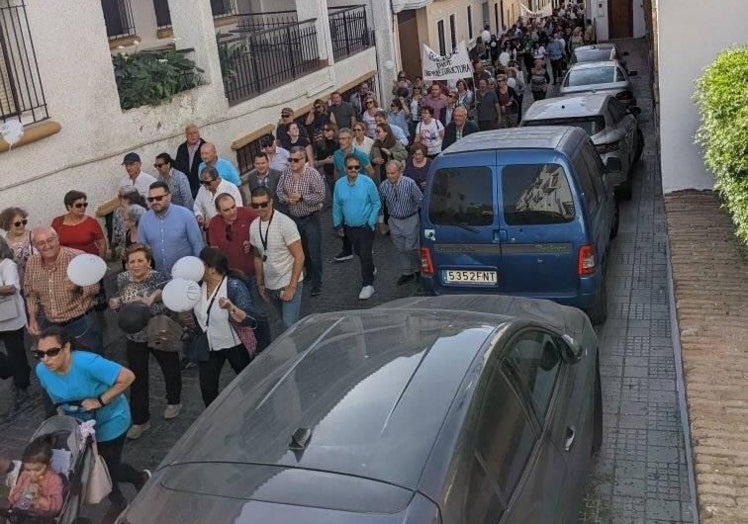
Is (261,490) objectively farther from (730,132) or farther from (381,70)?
(381,70)

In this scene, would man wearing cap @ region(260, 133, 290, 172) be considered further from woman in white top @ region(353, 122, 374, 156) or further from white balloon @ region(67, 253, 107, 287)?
white balloon @ region(67, 253, 107, 287)

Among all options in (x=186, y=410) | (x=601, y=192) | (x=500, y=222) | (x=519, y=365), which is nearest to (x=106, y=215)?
(x=186, y=410)

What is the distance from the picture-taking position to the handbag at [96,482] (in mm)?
4812

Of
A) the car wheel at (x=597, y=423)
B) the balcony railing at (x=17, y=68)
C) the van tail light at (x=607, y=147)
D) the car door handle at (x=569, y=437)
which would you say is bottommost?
the car wheel at (x=597, y=423)

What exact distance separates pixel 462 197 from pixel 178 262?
2.62 metres

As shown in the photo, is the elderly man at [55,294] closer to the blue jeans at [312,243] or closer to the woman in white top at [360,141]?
the blue jeans at [312,243]

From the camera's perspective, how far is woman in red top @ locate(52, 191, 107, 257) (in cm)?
752

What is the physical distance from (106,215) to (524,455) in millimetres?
7170

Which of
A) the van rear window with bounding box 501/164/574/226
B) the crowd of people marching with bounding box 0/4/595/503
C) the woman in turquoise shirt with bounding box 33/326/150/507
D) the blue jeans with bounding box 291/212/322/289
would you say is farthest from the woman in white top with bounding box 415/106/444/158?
the woman in turquoise shirt with bounding box 33/326/150/507

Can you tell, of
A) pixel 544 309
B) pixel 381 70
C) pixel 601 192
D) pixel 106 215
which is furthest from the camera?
pixel 381 70

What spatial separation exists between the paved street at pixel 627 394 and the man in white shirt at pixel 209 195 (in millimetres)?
1487

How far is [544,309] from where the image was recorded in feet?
18.8

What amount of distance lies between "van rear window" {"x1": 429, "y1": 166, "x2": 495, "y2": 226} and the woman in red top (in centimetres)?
300

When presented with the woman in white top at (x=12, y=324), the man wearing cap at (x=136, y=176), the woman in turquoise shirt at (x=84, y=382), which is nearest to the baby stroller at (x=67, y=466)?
the woman in turquoise shirt at (x=84, y=382)
